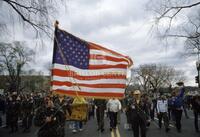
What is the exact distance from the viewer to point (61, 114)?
742cm

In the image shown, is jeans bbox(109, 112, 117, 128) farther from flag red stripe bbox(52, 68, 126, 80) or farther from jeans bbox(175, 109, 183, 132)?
flag red stripe bbox(52, 68, 126, 80)

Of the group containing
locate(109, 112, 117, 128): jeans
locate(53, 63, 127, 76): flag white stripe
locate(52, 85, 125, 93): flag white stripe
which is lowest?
locate(109, 112, 117, 128): jeans

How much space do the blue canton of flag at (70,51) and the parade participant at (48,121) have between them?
0.98 meters

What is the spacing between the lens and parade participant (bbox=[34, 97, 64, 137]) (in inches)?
282

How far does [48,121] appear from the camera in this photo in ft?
23.2

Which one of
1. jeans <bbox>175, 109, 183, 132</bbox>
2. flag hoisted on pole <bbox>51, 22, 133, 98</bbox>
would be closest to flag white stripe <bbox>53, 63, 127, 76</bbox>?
flag hoisted on pole <bbox>51, 22, 133, 98</bbox>

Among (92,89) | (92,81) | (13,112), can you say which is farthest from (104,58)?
(13,112)

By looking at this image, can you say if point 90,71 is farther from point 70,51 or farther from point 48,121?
point 48,121

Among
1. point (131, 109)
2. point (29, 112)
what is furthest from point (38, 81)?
point (131, 109)

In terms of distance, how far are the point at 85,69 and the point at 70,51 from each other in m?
0.50

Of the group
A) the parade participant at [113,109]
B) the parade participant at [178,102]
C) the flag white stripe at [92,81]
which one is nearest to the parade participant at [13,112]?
the parade participant at [113,109]

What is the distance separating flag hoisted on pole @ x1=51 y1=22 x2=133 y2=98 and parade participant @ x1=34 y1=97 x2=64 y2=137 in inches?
15.9

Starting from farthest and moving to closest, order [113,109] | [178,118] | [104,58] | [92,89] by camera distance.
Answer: [113,109], [178,118], [104,58], [92,89]

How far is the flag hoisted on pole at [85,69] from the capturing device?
7.34 metres
